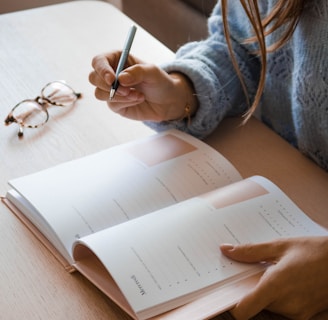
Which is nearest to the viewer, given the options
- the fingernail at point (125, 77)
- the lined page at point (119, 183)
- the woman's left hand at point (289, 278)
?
the woman's left hand at point (289, 278)

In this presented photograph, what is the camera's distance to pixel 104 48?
1.23 meters

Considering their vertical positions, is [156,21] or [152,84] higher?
[152,84]

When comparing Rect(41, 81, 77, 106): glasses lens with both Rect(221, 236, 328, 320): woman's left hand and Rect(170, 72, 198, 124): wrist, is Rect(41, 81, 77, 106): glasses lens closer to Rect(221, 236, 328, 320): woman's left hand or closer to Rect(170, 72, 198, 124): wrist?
Rect(170, 72, 198, 124): wrist

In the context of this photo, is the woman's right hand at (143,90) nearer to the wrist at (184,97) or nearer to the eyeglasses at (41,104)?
the wrist at (184,97)

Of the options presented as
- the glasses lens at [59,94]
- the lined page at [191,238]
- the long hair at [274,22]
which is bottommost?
the glasses lens at [59,94]

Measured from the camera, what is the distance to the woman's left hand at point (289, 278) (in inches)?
25.5

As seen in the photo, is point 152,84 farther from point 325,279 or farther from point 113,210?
point 325,279

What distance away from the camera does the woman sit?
91cm

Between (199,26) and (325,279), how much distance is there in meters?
1.64

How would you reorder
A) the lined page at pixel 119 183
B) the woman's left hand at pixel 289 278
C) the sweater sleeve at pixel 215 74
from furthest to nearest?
the sweater sleeve at pixel 215 74 < the lined page at pixel 119 183 < the woman's left hand at pixel 289 278

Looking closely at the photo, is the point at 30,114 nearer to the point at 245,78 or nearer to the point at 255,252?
the point at 245,78

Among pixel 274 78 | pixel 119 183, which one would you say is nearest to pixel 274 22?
pixel 274 78

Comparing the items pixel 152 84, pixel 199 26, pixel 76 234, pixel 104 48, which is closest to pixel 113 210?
pixel 76 234

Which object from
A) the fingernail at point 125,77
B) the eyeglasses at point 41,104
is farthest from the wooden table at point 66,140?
the fingernail at point 125,77
